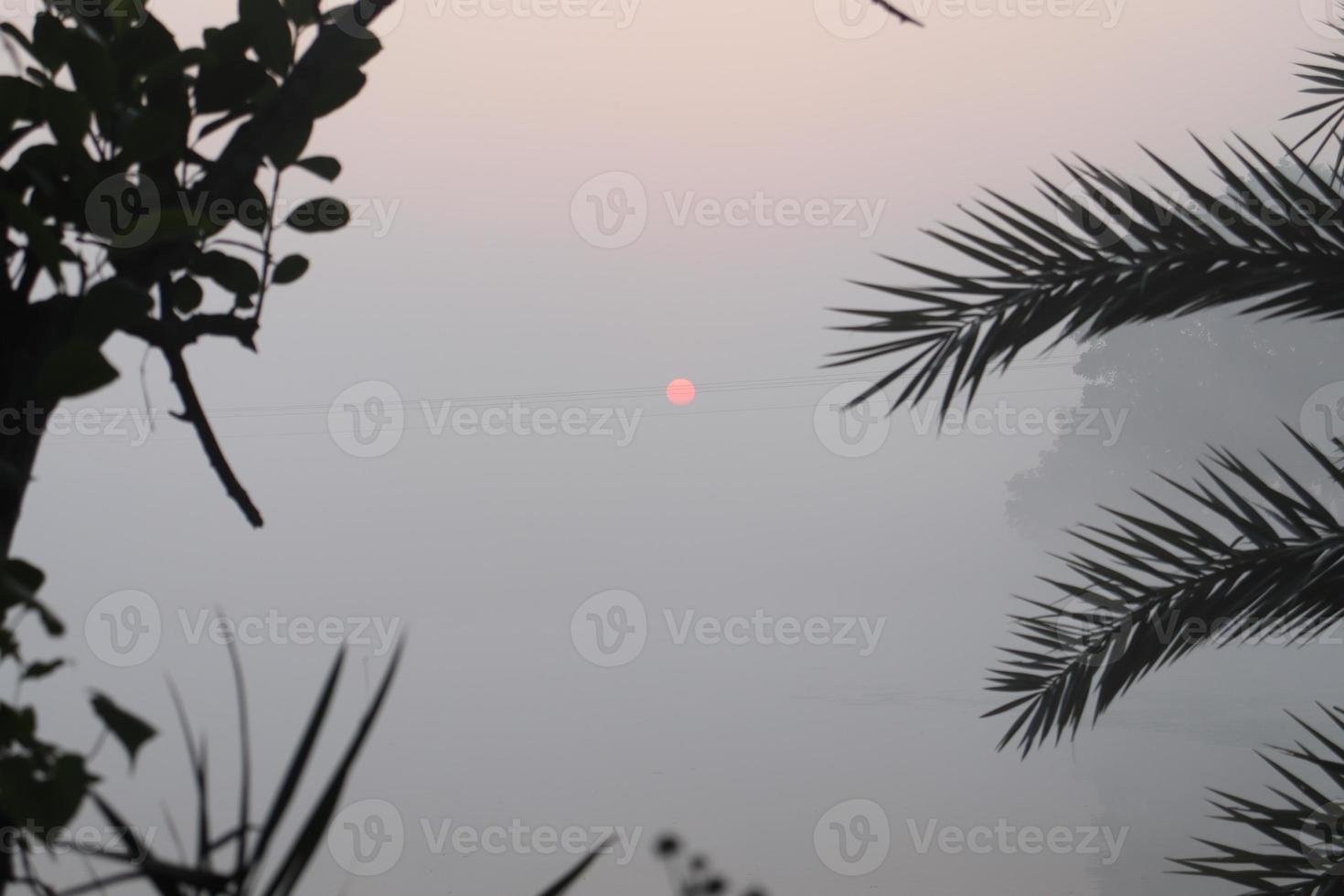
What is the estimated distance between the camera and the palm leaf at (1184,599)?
1.62 metres

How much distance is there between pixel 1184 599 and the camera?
1.70m

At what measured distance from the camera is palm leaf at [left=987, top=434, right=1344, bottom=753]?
5.32ft

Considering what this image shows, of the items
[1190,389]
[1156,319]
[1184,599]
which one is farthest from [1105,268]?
[1190,389]

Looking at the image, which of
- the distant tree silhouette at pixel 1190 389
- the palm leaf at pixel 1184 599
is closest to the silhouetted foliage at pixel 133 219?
the palm leaf at pixel 1184 599

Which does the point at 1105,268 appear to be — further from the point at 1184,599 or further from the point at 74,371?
the point at 74,371

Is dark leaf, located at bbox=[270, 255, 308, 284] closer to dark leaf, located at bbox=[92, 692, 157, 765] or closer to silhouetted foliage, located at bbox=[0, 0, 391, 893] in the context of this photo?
silhouetted foliage, located at bbox=[0, 0, 391, 893]

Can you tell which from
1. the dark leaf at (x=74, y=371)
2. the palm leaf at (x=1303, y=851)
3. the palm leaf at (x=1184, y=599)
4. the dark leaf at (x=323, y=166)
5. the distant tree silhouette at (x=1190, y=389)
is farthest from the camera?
the distant tree silhouette at (x=1190, y=389)

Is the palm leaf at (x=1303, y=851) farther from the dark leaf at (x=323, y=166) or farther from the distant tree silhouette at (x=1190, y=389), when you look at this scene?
the distant tree silhouette at (x=1190, y=389)

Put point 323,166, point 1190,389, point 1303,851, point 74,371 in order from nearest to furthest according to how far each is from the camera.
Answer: point 74,371 < point 323,166 < point 1303,851 < point 1190,389

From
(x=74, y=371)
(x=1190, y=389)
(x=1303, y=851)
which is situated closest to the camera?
(x=74, y=371)

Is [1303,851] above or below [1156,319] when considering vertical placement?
below

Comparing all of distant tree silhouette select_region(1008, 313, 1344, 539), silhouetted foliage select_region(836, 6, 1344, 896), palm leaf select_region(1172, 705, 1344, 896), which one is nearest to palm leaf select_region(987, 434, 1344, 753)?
silhouetted foliage select_region(836, 6, 1344, 896)

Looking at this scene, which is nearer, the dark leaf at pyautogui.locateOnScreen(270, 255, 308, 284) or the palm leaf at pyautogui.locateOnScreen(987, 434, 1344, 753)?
the dark leaf at pyautogui.locateOnScreen(270, 255, 308, 284)

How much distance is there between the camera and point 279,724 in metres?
15.8
